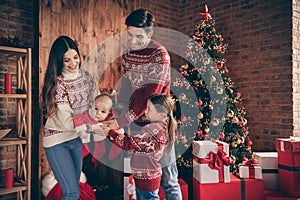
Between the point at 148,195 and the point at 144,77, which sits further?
the point at 144,77

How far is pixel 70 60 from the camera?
2.53 meters

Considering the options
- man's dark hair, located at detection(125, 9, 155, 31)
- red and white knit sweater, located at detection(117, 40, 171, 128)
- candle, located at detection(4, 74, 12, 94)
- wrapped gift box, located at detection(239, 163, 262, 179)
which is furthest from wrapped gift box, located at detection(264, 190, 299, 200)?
candle, located at detection(4, 74, 12, 94)

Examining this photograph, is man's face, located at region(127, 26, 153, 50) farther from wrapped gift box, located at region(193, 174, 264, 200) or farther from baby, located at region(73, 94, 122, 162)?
wrapped gift box, located at region(193, 174, 264, 200)

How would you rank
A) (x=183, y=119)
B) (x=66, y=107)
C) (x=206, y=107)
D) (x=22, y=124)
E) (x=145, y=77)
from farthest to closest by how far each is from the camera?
1. (x=206, y=107)
2. (x=183, y=119)
3. (x=22, y=124)
4. (x=66, y=107)
5. (x=145, y=77)

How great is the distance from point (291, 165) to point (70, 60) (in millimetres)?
2317

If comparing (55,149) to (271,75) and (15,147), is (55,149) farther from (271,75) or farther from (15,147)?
(271,75)

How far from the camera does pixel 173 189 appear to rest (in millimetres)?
2416

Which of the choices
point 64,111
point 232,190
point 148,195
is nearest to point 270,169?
point 232,190

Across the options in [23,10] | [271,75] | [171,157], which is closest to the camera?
[171,157]

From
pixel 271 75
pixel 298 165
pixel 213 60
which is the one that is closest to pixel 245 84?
pixel 271 75

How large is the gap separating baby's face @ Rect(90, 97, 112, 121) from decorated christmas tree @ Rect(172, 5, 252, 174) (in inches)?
46.8

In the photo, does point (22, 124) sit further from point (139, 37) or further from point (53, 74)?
point (139, 37)

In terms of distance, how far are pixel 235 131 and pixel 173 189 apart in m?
1.42

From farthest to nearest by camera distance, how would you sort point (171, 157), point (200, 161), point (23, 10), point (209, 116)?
point (209, 116), point (23, 10), point (200, 161), point (171, 157)
